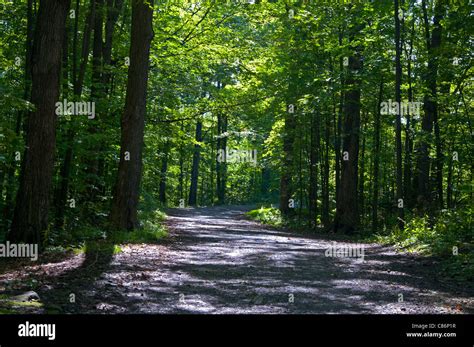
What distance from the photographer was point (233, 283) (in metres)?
8.27

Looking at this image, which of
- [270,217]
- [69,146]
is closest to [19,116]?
[69,146]

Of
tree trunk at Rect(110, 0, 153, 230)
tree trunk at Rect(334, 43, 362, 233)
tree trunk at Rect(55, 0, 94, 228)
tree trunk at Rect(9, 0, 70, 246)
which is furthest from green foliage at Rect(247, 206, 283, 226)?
tree trunk at Rect(9, 0, 70, 246)

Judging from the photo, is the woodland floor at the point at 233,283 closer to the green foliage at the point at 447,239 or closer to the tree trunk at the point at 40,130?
the green foliage at the point at 447,239

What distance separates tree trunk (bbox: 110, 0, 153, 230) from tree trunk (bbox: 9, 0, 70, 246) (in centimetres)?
337

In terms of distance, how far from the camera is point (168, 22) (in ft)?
66.2

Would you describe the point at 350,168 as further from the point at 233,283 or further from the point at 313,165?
the point at 233,283

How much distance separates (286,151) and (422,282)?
53.9 feet

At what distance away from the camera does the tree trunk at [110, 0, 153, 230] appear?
14078 mm

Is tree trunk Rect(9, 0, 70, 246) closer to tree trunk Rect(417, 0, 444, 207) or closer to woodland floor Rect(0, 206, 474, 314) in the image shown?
woodland floor Rect(0, 206, 474, 314)

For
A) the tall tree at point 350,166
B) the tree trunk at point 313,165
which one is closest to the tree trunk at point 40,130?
the tall tree at point 350,166

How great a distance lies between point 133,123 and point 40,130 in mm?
3763
